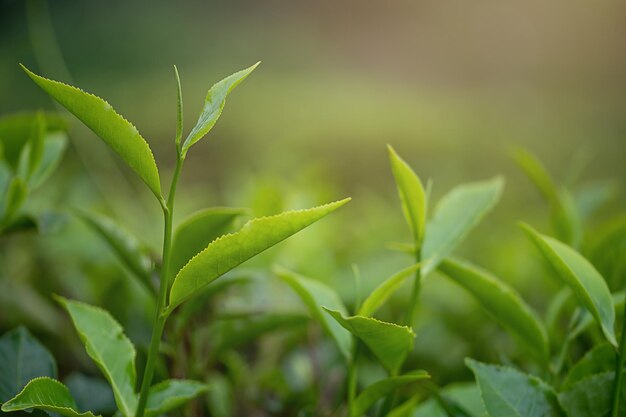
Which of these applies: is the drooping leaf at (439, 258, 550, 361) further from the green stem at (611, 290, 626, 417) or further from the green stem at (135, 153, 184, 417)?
the green stem at (135, 153, 184, 417)

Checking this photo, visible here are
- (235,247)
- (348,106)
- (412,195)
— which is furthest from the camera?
(348,106)

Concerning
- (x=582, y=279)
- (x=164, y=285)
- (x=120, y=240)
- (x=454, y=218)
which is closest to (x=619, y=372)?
(x=582, y=279)

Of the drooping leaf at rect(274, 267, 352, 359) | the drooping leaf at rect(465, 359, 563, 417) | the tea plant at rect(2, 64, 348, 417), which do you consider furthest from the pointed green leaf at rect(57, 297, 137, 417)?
the drooping leaf at rect(465, 359, 563, 417)

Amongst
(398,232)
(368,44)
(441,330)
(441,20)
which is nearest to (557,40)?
(441,20)

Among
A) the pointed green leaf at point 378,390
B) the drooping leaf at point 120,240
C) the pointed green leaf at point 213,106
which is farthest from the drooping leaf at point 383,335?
the drooping leaf at point 120,240

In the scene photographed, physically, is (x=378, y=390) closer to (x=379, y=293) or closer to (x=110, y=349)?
(x=379, y=293)
